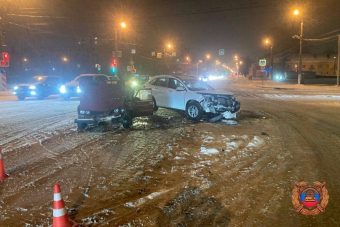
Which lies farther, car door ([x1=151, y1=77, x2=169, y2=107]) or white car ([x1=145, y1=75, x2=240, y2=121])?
car door ([x1=151, y1=77, x2=169, y2=107])

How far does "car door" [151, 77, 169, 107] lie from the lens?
1670 cm

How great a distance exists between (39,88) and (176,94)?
14.7 metres

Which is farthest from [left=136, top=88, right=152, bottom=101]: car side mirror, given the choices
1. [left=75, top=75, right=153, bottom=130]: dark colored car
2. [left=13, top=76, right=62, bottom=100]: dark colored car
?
[left=13, top=76, right=62, bottom=100]: dark colored car

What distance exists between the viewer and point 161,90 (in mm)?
16828

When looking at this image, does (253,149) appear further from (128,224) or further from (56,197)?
(56,197)

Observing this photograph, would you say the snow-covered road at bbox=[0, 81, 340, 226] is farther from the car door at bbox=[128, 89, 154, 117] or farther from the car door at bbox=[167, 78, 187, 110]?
the car door at bbox=[167, 78, 187, 110]

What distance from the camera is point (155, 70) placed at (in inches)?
3142

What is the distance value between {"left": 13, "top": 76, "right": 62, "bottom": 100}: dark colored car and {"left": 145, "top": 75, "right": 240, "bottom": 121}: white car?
13.0 metres

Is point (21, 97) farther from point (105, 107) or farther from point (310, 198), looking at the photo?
point (310, 198)

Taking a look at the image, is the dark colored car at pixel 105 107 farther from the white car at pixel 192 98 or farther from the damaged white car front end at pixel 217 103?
the damaged white car front end at pixel 217 103

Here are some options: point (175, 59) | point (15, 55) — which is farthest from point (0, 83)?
point (175, 59)

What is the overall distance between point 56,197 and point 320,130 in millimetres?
10175

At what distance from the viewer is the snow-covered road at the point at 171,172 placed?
5.38m

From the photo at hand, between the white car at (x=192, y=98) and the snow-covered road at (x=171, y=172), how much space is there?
5.17ft
